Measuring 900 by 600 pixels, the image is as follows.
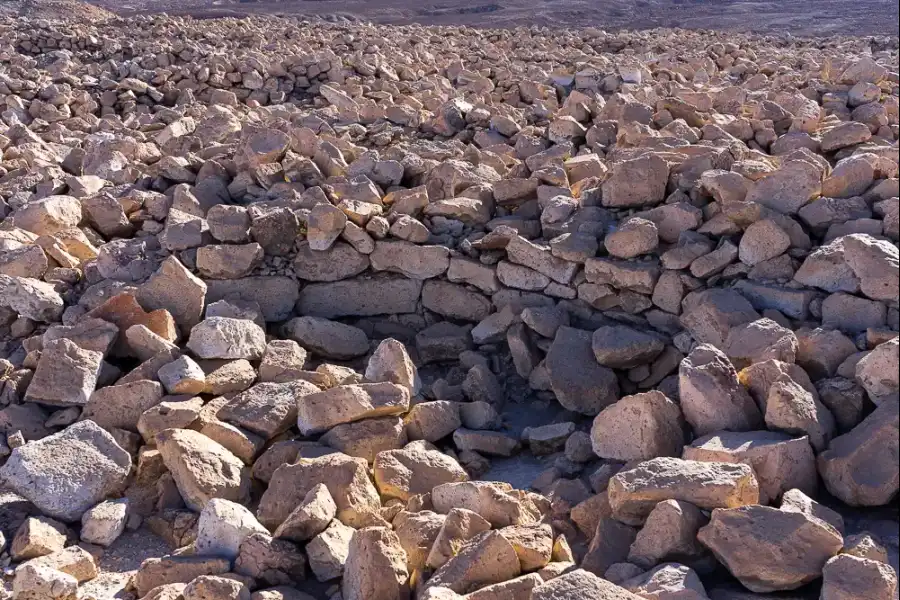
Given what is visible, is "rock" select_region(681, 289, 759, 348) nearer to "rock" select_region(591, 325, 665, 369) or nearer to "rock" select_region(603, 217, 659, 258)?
"rock" select_region(591, 325, 665, 369)

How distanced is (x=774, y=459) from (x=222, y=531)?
193 cm

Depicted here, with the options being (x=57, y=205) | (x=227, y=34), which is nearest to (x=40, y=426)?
(x=57, y=205)

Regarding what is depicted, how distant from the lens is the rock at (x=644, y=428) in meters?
3.39

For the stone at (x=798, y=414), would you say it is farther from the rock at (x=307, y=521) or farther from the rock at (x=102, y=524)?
the rock at (x=102, y=524)

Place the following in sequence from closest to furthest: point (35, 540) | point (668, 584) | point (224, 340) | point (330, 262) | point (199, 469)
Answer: point (668, 584) < point (35, 540) < point (199, 469) < point (224, 340) < point (330, 262)

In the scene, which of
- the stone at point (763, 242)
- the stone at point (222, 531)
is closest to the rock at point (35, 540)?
the stone at point (222, 531)

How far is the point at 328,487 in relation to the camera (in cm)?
336

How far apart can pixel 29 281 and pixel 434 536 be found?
292 centimetres

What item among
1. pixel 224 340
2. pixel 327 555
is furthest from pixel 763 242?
pixel 224 340

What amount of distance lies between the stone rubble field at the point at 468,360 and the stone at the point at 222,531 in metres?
0.01

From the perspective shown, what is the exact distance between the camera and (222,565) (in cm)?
303

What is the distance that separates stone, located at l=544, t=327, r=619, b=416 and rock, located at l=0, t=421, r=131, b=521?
193cm

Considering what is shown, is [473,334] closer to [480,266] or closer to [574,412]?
[480,266]

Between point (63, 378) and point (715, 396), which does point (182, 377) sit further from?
point (715, 396)
